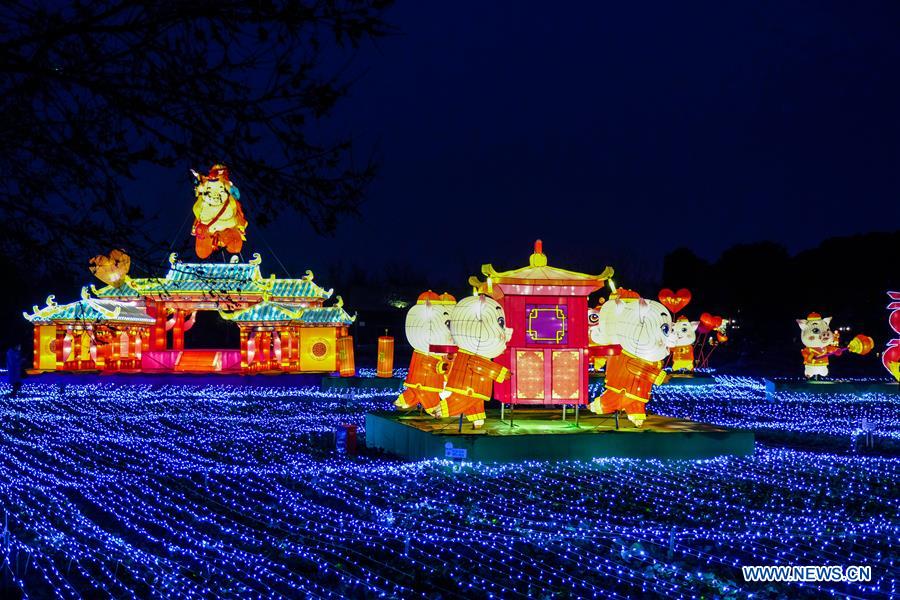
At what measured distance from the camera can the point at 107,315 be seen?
21.2 metres

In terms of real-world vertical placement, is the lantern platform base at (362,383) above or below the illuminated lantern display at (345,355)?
below

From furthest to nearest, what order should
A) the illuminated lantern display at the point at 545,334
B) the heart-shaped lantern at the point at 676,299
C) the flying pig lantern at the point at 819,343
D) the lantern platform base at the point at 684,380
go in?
the heart-shaped lantern at the point at 676,299
the lantern platform base at the point at 684,380
the flying pig lantern at the point at 819,343
the illuminated lantern display at the point at 545,334

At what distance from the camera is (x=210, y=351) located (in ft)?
78.7

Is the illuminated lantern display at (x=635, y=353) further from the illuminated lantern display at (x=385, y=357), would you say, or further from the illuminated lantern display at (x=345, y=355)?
the illuminated lantern display at (x=345, y=355)

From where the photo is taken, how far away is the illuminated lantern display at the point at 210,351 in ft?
72.5

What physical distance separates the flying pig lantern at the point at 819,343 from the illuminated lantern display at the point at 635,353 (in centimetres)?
1179

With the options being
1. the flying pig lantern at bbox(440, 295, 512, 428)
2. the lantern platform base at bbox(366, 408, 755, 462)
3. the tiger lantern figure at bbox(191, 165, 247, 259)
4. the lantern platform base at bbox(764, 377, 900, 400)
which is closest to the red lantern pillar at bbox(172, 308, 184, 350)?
the tiger lantern figure at bbox(191, 165, 247, 259)

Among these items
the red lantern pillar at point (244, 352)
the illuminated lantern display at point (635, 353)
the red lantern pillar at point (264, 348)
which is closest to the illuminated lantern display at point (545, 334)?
the illuminated lantern display at point (635, 353)

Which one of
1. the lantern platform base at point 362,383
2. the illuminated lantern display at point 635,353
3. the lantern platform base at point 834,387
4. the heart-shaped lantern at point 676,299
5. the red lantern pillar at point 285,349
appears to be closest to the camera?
the illuminated lantern display at point 635,353

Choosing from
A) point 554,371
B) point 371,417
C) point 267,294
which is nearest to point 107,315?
point 267,294

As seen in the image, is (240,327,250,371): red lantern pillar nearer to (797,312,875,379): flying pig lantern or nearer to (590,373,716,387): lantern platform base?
(590,373,716,387): lantern platform base

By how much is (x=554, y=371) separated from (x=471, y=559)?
6272 mm

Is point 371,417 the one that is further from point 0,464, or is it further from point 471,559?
point 471,559

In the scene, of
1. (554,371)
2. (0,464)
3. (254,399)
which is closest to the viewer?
(0,464)
